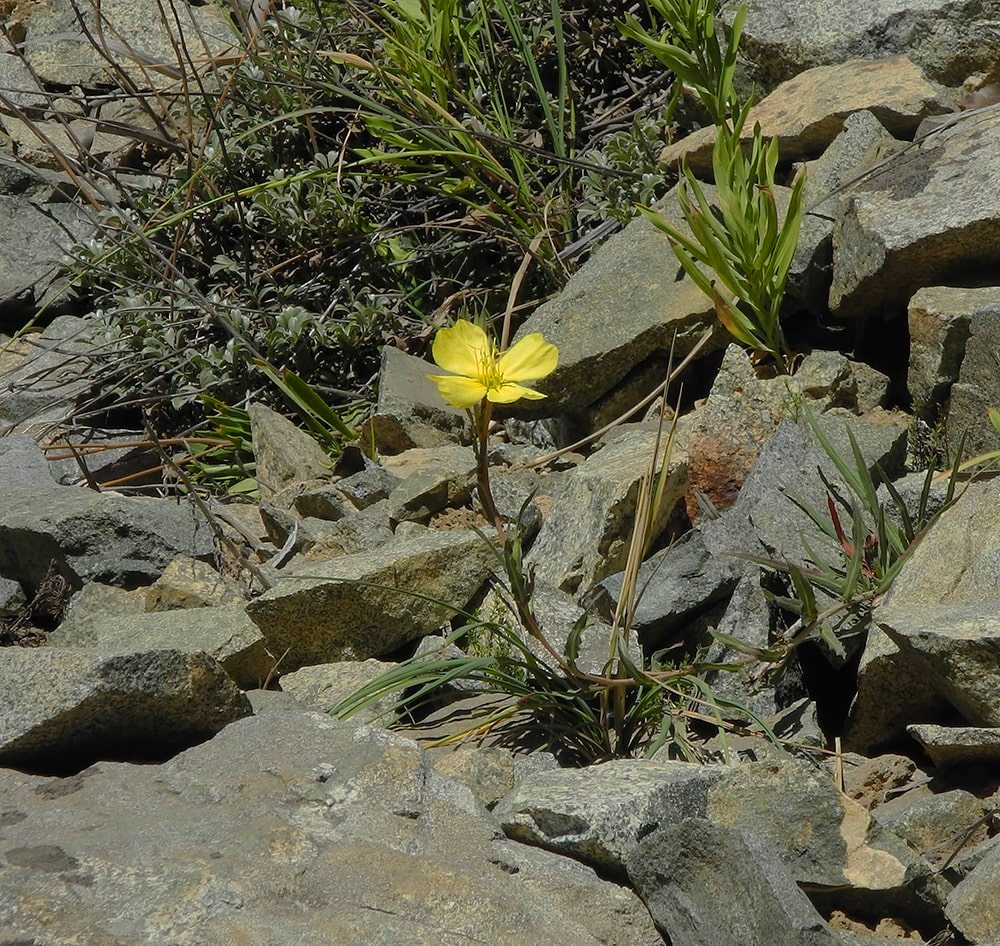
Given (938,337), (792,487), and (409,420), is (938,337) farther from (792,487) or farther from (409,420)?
(409,420)

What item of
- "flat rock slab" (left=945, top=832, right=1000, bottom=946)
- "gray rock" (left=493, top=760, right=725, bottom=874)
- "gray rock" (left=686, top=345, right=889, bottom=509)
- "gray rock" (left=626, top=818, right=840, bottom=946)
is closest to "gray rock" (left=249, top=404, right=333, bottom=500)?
"gray rock" (left=686, top=345, right=889, bottom=509)

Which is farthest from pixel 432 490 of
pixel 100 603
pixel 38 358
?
pixel 38 358

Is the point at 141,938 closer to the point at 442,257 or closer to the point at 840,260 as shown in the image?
the point at 840,260

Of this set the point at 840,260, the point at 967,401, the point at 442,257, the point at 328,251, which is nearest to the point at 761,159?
the point at 840,260

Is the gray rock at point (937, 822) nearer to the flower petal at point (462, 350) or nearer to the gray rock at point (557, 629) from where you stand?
the gray rock at point (557, 629)

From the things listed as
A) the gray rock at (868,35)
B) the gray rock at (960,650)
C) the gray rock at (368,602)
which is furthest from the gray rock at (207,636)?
the gray rock at (868,35)

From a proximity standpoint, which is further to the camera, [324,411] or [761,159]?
[324,411]
